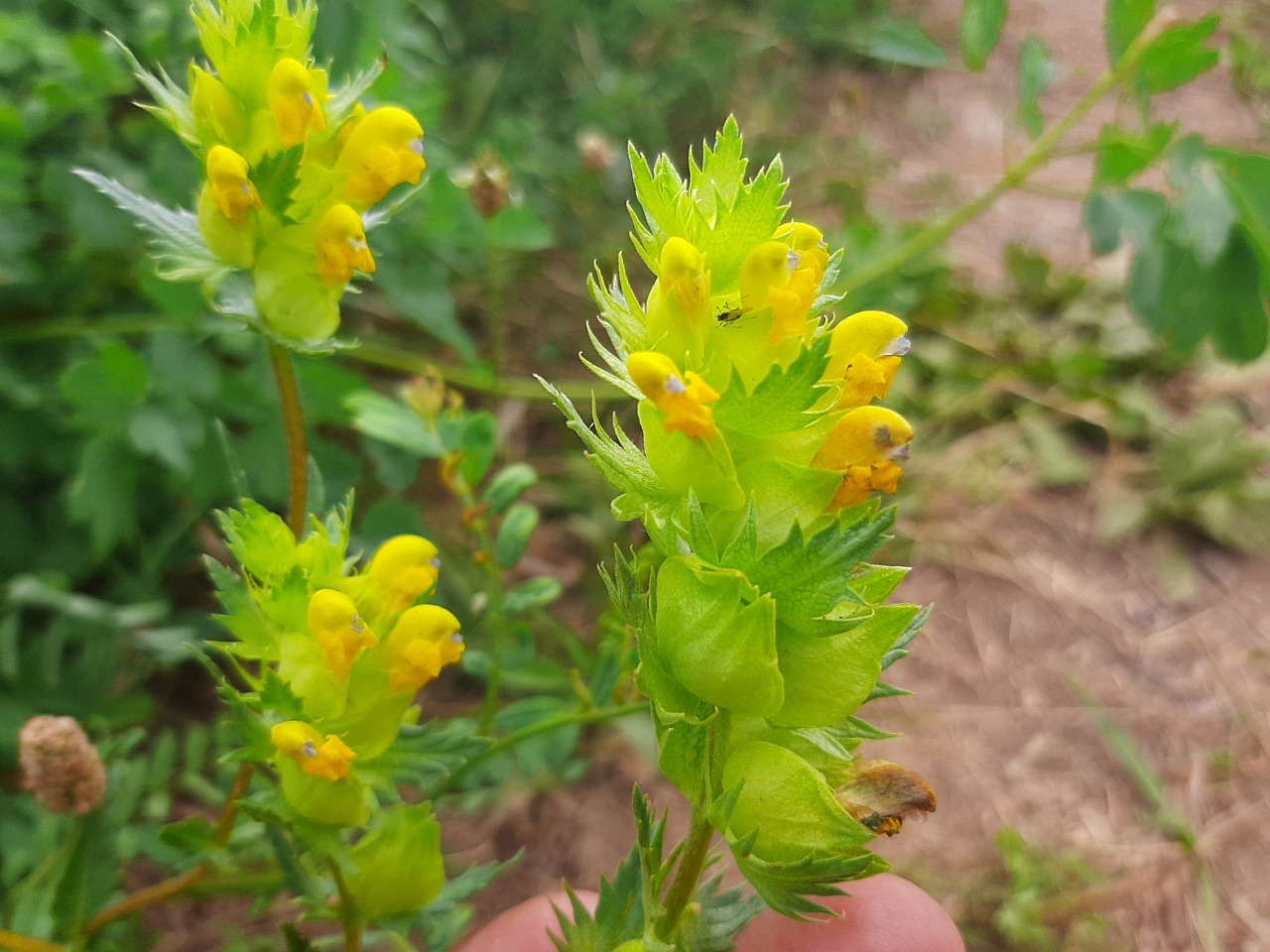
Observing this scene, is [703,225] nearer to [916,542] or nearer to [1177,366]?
[916,542]

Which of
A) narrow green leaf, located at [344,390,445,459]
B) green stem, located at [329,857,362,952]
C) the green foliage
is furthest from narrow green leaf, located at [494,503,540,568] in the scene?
the green foliage

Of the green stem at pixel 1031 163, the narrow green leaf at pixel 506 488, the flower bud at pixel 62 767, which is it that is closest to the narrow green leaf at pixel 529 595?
the narrow green leaf at pixel 506 488

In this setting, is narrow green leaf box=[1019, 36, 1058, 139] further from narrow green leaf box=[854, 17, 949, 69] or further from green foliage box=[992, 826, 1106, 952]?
green foliage box=[992, 826, 1106, 952]

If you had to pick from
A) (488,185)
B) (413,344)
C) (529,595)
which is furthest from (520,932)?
(413,344)

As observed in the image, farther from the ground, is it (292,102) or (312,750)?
(292,102)

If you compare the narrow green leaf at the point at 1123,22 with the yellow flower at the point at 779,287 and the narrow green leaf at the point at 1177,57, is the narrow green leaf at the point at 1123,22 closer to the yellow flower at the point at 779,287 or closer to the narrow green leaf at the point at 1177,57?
the narrow green leaf at the point at 1177,57

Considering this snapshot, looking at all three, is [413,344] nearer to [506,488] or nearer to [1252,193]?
[506,488]

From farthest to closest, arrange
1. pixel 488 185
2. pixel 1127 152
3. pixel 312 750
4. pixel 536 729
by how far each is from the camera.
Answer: pixel 1127 152
pixel 488 185
pixel 536 729
pixel 312 750
